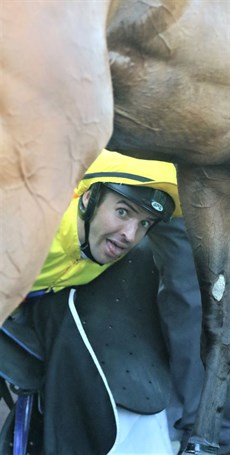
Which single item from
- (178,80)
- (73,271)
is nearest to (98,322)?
(73,271)

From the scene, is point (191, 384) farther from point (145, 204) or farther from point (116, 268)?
point (145, 204)

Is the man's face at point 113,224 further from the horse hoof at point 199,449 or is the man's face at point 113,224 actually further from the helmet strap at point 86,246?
the horse hoof at point 199,449

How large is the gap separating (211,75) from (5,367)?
0.68 m

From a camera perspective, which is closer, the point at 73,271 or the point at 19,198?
the point at 19,198

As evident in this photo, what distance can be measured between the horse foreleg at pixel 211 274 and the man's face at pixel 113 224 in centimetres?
21

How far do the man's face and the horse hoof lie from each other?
0.33 metres

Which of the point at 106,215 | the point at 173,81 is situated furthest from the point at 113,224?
the point at 173,81

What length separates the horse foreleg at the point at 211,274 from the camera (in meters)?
0.97

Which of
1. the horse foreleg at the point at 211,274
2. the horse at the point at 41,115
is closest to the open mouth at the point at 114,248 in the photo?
the horse foreleg at the point at 211,274

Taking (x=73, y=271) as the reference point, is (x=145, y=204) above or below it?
above

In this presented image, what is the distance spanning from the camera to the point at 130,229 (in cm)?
124

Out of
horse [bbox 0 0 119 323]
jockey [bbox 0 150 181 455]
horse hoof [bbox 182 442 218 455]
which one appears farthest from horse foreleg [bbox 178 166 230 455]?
horse [bbox 0 0 119 323]

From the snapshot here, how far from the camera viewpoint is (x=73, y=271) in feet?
4.15

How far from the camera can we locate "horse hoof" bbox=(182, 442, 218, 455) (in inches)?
42.9
